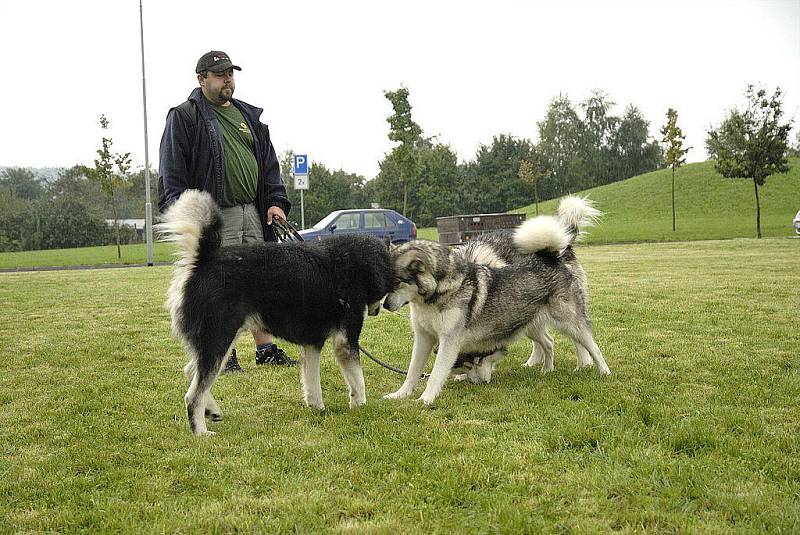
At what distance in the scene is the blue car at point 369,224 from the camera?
68.8 ft

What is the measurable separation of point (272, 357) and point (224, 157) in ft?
6.81

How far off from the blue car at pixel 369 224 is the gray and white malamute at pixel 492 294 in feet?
49.2

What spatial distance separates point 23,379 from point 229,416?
2500 mm

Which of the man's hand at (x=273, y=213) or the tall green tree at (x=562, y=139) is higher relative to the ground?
the tall green tree at (x=562, y=139)

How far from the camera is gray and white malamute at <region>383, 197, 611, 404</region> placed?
16.3ft

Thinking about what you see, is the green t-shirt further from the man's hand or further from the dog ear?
the dog ear

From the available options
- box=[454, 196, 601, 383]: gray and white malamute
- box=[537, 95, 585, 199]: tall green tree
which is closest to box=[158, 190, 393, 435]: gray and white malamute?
box=[454, 196, 601, 383]: gray and white malamute

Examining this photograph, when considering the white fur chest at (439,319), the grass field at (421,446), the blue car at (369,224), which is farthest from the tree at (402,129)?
the white fur chest at (439,319)

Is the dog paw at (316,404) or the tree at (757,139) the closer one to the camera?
the dog paw at (316,404)

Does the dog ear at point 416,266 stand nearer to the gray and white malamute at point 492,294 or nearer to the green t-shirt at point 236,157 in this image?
the gray and white malamute at point 492,294

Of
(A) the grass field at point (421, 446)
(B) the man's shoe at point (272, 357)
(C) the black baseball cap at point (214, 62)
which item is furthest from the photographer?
(B) the man's shoe at point (272, 357)

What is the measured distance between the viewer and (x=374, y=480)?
3336 millimetres

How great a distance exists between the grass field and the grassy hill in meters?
25.9

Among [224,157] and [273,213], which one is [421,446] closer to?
[273,213]
